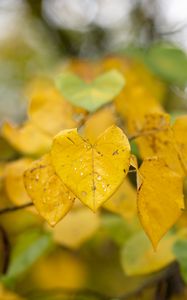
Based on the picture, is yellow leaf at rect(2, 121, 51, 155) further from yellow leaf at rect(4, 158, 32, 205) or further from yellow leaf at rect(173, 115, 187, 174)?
yellow leaf at rect(173, 115, 187, 174)

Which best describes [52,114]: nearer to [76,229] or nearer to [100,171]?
[76,229]

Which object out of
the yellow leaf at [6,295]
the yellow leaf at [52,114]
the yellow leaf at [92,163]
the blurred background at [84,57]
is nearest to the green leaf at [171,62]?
the blurred background at [84,57]

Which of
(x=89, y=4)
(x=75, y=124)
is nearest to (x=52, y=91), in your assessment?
(x=75, y=124)

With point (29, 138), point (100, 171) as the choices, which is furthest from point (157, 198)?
point (29, 138)

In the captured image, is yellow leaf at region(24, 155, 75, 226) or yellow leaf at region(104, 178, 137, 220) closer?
yellow leaf at region(24, 155, 75, 226)

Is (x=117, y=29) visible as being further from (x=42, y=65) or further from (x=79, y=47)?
(x=42, y=65)

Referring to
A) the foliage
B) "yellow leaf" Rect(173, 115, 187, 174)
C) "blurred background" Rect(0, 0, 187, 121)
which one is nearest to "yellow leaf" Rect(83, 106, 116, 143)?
the foliage
